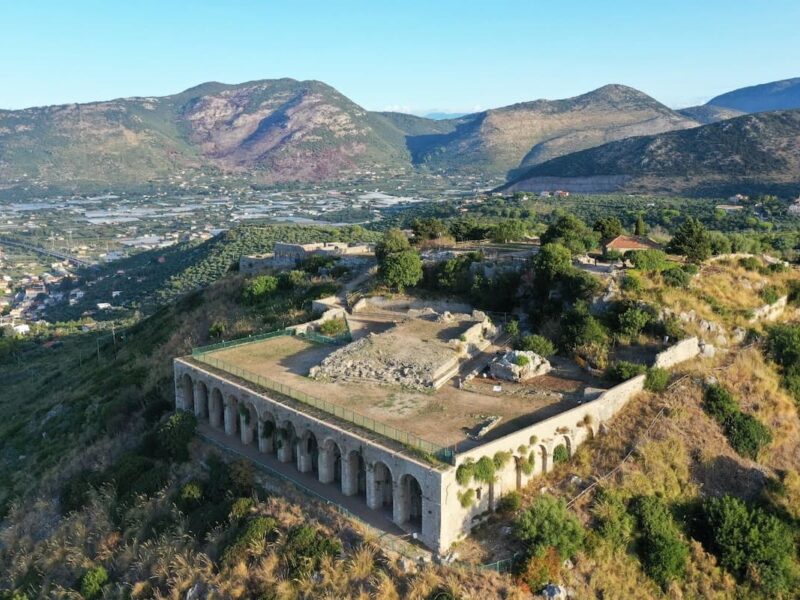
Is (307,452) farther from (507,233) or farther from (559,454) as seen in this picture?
(507,233)

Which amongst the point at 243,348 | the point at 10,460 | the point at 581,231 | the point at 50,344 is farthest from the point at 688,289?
the point at 50,344

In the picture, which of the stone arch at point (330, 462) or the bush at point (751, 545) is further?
the stone arch at point (330, 462)

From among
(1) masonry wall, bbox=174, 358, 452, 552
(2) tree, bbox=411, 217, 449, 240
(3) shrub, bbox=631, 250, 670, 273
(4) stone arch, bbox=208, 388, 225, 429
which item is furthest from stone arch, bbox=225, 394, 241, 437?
(2) tree, bbox=411, 217, 449, 240

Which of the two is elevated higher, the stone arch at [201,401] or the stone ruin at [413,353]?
the stone ruin at [413,353]

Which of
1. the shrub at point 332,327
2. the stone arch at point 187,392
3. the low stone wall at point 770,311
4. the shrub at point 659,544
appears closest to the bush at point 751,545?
the shrub at point 659,544

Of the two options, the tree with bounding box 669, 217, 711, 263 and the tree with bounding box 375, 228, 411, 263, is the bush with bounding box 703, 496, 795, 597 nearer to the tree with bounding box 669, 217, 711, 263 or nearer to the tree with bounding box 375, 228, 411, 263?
the tree with bounding box 669, 217, 711, 263

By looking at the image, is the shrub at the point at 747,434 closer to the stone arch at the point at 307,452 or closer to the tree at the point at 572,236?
the stone arch at the point at 307,452
